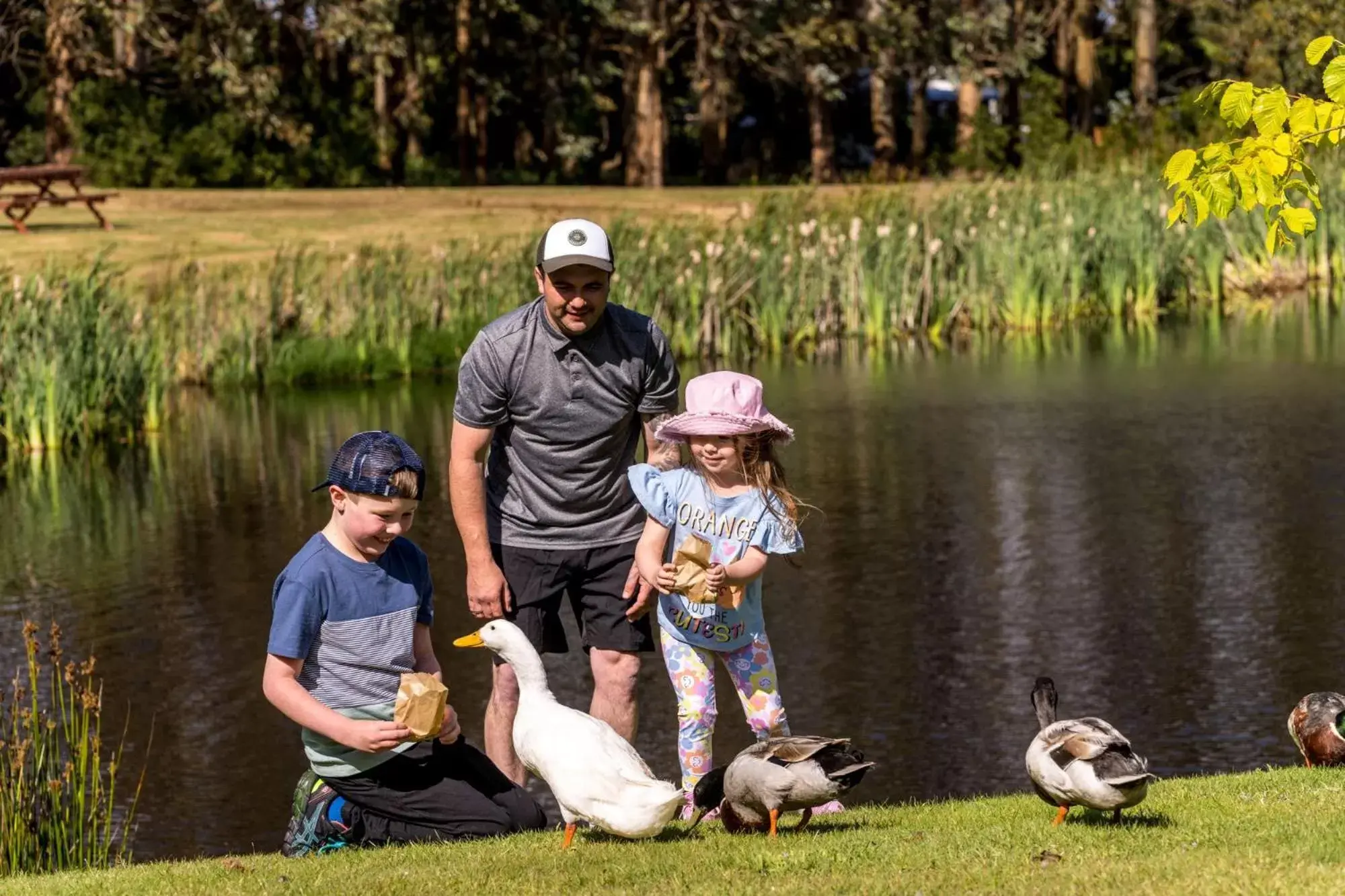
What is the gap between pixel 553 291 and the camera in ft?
23.9

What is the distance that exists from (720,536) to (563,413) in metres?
0.76

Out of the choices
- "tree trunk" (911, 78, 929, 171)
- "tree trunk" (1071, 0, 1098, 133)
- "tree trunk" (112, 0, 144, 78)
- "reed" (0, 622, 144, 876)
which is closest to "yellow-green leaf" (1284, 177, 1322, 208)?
"reed" (0, 622, 144, 876)

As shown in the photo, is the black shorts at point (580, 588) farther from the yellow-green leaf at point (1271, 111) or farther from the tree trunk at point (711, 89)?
the tree trunk at point (711, 89)

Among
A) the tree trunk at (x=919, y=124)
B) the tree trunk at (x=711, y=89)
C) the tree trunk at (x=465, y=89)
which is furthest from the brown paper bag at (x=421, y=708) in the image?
the tree trunk at (x=919, y=124)

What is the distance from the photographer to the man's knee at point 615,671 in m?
7.70

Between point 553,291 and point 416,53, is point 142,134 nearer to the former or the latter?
point 416,53

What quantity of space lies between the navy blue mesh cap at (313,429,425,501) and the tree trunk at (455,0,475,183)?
42.2m

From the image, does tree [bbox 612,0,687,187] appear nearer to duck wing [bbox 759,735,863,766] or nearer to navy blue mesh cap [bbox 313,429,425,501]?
navy blue mesh cap [bbox 313,429,425,501]

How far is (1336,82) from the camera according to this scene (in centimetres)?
655

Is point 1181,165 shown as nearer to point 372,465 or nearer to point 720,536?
point 720,536

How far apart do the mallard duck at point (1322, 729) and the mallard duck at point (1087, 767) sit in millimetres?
1517

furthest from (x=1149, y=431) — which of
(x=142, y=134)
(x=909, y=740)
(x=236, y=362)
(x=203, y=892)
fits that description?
(x=142, y=134)

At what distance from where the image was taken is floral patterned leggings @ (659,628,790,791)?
725cm

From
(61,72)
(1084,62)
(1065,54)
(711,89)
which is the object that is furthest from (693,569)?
(1065,54)
